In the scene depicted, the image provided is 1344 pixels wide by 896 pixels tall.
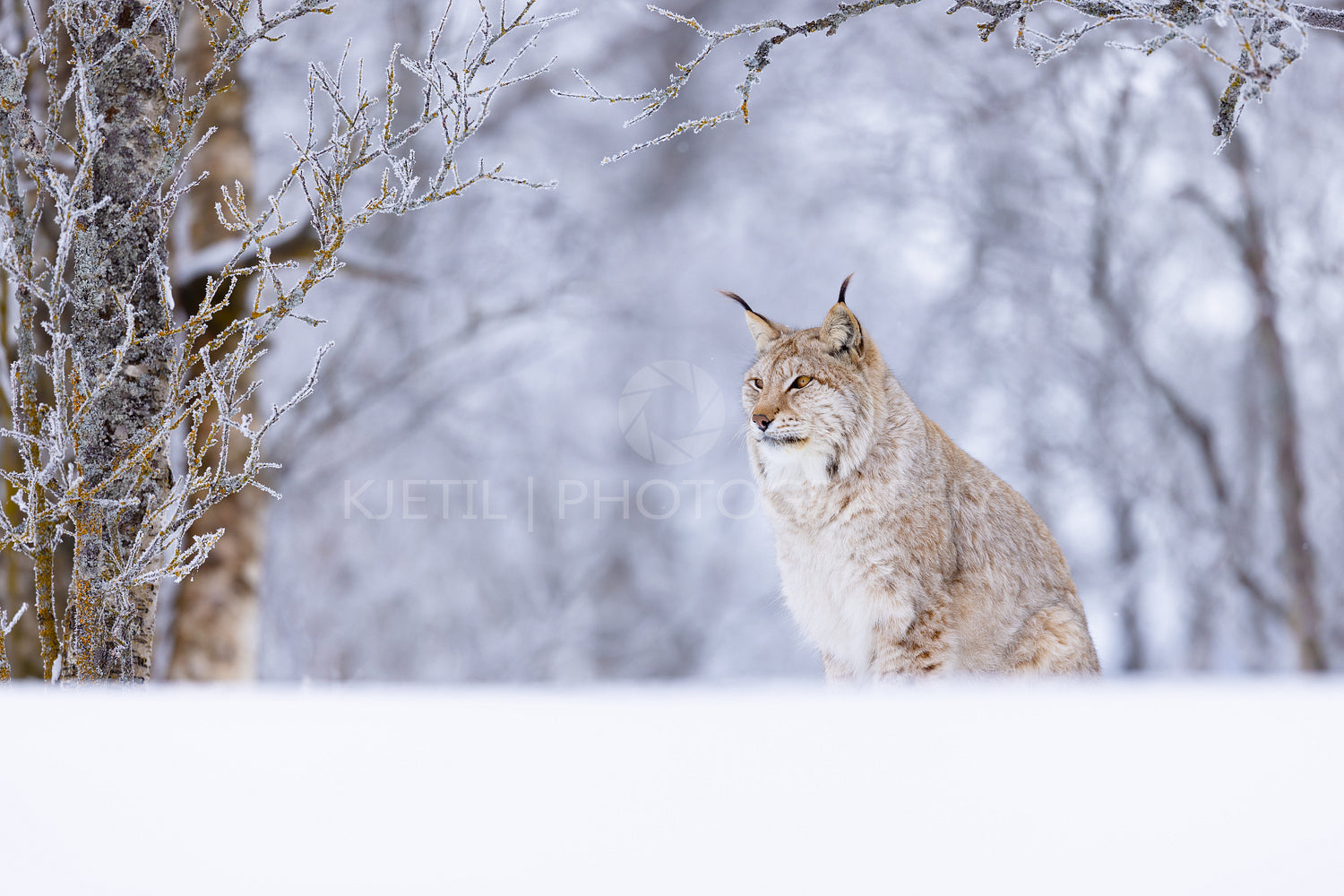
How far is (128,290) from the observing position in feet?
11.3

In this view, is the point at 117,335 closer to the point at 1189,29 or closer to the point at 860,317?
the point at 1189,29

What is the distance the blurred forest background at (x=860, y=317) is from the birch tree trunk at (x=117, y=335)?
721cm

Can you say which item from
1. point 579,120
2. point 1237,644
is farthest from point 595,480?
point 1237,644

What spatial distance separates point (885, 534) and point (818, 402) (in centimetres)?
62

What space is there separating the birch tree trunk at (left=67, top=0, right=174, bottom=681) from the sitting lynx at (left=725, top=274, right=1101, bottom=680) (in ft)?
7.04

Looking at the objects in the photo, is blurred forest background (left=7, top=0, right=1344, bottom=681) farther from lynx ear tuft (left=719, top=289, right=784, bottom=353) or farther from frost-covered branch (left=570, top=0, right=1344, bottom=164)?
frost-covered branch (left=570, top=0, right=1344, bottom=164)

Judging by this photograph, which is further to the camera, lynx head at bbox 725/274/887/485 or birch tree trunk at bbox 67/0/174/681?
lynx head at bbox 725/274/887/485

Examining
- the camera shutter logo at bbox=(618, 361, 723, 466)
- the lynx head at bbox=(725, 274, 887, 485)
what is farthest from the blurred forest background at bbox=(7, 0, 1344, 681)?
the lynx head at bbox=(725, 274, 887, 485)

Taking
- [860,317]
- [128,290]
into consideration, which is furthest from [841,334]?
[860,317]

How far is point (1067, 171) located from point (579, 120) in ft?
20.6

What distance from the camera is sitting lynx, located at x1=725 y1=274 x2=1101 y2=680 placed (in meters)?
4.33

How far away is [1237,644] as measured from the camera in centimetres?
1373

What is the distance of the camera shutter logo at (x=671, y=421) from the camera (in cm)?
1530

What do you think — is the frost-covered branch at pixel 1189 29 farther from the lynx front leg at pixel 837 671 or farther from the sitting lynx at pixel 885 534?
the lynx front leg at pixel 837 671
